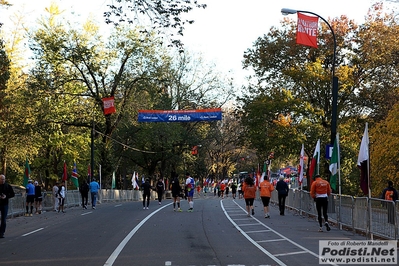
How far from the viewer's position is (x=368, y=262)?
41.1 ft

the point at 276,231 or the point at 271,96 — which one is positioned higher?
the point at 271,96

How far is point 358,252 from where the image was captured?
1395 cm

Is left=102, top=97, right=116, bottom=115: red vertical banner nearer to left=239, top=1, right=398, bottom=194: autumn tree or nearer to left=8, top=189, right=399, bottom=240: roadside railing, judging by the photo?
left=239, top=1, right=398, bottom=194: autumn tree

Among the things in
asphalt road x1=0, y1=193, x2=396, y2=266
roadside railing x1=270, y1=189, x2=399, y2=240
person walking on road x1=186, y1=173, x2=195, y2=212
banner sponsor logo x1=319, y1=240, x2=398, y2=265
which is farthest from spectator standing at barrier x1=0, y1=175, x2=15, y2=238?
person walking on road x1=186, y1=173, x2=195, y2=212

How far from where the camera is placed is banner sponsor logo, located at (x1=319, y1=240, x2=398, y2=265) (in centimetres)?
1266

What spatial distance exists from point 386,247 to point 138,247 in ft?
19.0

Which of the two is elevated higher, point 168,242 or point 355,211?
point 355,211

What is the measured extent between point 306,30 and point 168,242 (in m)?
15.5

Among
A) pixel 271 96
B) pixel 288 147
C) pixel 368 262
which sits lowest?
pixel 368 262

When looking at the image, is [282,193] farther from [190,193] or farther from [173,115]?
[173,115]

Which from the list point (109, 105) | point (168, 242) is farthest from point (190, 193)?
point (109, 105)

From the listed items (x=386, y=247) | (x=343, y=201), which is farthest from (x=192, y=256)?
(x=343, y=201)

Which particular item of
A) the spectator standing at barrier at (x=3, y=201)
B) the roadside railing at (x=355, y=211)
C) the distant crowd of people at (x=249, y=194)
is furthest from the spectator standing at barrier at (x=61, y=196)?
the spectator standing at barrier at (x=3, y=201)

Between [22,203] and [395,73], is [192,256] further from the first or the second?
[395,73]
